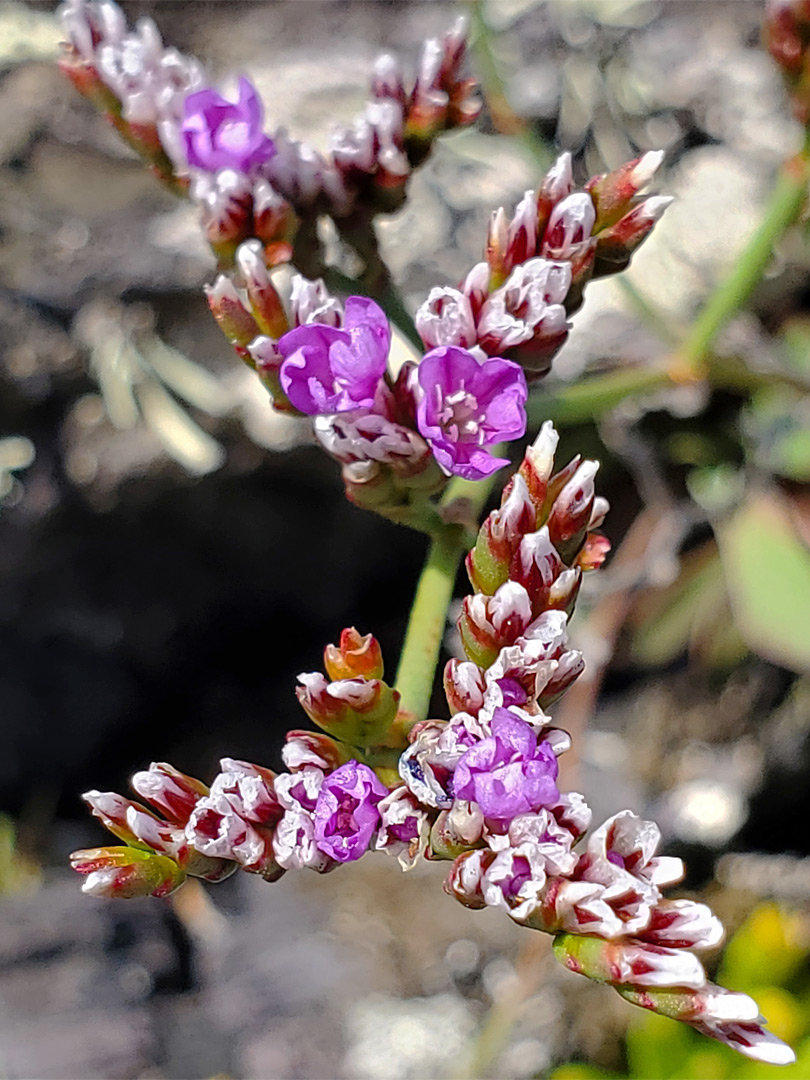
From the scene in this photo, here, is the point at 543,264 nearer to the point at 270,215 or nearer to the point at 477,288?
the point at 477,288

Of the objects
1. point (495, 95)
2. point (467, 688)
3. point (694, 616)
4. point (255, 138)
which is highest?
point (495, 95)

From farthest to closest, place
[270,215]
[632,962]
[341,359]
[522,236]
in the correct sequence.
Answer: [270,215], [522,236], [341,359], [632,962]

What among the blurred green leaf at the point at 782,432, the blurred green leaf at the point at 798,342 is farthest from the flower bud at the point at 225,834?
the blurred green leaf at the point at 798,342

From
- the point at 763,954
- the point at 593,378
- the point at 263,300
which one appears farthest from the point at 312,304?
the point at 763,954

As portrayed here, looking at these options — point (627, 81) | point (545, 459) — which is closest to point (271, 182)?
point (545, 459)

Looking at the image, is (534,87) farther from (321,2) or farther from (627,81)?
(321,2)

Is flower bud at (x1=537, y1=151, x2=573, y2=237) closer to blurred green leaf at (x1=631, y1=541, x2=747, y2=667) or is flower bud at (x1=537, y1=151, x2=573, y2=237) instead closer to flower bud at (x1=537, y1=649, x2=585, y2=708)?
flower bud at (x1=537, y1=649, x2=585, y2=708)

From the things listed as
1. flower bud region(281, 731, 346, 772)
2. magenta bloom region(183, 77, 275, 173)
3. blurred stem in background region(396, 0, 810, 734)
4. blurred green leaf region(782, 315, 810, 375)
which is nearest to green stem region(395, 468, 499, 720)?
blurred stem in background region(396, 0, 810, 734)
